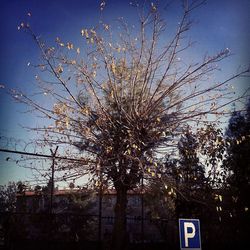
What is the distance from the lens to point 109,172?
8.55 m

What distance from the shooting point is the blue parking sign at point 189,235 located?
4.38m

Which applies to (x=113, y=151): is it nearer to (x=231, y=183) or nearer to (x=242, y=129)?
(x=231, y=183)

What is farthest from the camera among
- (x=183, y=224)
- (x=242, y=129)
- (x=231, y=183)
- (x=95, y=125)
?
(x=242, y=129)

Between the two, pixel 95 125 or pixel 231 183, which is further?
pixel 231 183

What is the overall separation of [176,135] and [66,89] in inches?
121

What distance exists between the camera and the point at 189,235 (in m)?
4.49

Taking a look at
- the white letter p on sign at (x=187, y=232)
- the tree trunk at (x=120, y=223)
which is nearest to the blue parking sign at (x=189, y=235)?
the white letter p on sign at (x=187, y=232)

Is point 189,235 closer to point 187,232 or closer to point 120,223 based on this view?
point 187,232

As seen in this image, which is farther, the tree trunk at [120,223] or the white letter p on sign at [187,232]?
the tree trunk at [120,223]

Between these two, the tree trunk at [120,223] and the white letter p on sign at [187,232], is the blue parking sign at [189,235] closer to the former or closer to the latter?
the white letter p on sign at [187,232]

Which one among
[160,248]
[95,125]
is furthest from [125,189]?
[160,248]

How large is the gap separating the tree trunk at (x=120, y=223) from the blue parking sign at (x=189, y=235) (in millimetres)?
4436

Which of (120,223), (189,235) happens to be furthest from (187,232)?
(120,223)

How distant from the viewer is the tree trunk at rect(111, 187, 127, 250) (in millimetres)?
8627
